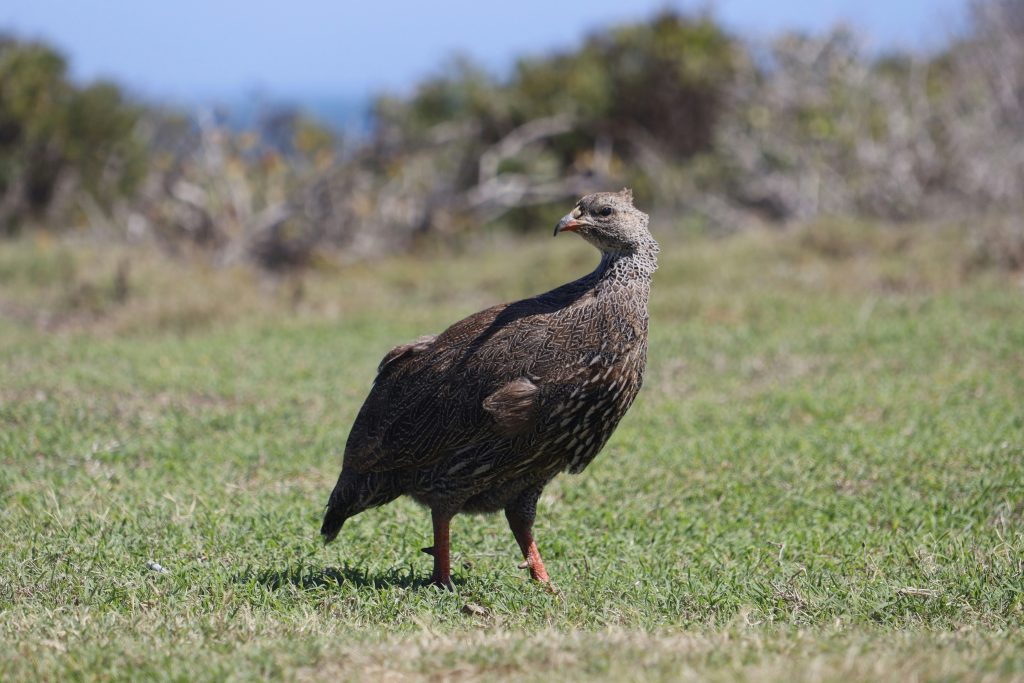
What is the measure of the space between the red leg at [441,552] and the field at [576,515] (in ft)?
0.30

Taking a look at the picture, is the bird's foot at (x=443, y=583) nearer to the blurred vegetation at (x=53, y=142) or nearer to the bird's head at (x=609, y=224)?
the bird's head at (x=609, y=224)

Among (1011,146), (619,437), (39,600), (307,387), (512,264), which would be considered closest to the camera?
(39,600)

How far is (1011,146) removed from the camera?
590 inches

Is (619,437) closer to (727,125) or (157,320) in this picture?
(157,320)

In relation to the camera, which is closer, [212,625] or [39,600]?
[212,625]

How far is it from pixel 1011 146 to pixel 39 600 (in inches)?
522

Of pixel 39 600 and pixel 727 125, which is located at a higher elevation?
pixel 727 125

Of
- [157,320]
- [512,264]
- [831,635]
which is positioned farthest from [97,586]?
[512,264]

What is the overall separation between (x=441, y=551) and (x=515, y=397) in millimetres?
844

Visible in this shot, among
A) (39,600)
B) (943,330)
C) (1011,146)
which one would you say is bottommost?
(39,600)

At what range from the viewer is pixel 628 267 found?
486 cm

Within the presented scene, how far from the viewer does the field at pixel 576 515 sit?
3945mm

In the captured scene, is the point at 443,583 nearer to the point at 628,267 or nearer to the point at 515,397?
the point at 515,397

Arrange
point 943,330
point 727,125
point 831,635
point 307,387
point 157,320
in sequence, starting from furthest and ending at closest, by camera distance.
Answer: point 727,125 → point 157,320 → point 943,330 → point 307,387 → point 831,635
